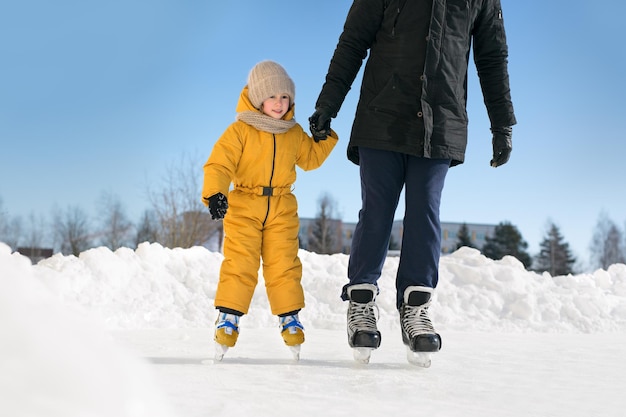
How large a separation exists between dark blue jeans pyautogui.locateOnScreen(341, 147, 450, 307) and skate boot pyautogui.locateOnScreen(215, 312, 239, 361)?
1.95ft

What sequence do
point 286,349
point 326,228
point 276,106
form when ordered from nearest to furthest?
point 276,106 < point 286,349 < point 326,228

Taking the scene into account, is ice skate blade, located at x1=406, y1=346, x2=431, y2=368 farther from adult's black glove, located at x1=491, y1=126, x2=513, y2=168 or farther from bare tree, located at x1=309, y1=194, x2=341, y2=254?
bare tree, located at x1=309, y1=194, x2=341, y2=254

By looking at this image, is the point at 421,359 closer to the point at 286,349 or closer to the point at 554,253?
the point at 286,349

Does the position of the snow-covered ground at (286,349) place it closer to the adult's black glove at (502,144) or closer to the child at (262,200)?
the child at (262,200)

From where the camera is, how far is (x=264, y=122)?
3.06 metres

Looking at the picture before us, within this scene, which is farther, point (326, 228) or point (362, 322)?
point (326, 228)

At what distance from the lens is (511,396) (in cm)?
216

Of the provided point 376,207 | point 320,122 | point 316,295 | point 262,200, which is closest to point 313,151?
point 320,122

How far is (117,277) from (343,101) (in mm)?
3201

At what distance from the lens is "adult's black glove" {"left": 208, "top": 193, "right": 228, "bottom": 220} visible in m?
2.82

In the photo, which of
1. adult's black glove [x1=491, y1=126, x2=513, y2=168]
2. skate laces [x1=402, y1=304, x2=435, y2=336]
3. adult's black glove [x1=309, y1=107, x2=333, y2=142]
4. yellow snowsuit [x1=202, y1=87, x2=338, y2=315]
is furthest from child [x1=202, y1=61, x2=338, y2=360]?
adult's black glove [x1=491, y1=126, x2=513, y2=168]

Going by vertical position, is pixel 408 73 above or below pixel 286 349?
above

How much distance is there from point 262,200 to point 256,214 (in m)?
0.08

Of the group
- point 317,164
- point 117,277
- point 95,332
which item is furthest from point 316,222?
point 95,332
